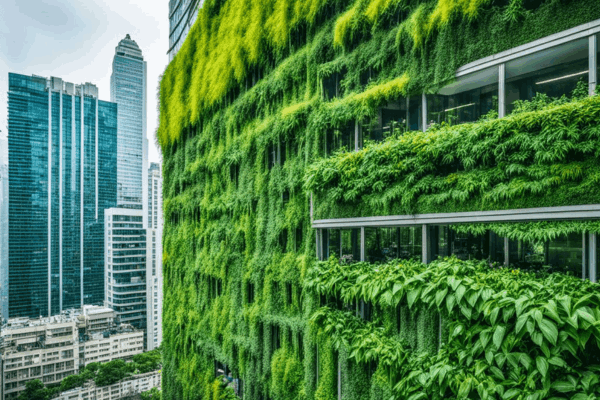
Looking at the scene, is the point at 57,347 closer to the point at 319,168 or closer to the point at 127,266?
the point at 127,266

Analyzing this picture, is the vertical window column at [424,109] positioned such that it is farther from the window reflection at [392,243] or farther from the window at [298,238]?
the window at [298,238]

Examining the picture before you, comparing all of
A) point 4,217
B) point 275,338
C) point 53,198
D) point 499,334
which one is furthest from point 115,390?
point 499,334

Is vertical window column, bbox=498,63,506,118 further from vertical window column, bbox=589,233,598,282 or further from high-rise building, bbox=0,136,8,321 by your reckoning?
high-rise building, bbox=0,136,8,321

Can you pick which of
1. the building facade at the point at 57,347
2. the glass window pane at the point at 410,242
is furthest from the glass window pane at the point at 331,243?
the building facade at the point at 57,347

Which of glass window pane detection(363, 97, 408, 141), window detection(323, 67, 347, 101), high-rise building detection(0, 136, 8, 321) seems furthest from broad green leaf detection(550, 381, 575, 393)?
high-rise building detection(0, 136, 8, 321)

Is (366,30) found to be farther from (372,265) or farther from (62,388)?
(62,388)

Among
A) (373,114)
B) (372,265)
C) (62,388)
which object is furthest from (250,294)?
(62,388)
